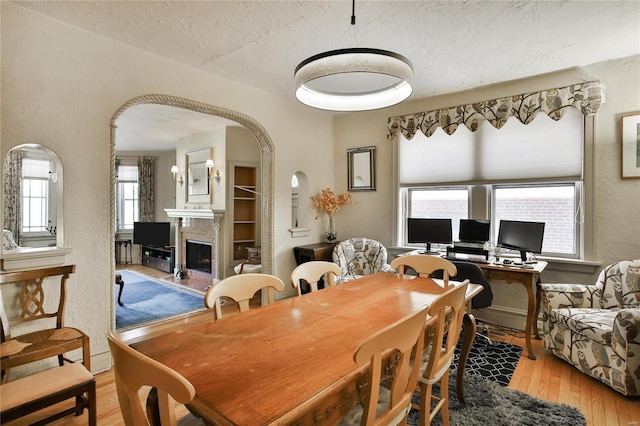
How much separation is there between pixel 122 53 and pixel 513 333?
4523mm

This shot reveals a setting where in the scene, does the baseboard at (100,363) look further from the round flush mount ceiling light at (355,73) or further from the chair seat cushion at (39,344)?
the round flush mount ceiling light at (355,73)

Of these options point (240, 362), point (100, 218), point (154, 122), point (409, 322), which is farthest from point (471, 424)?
point (154, 122)

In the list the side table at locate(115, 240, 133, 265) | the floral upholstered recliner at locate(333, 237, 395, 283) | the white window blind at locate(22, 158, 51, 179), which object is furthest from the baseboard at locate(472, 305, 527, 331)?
the white window blind at locate(22, 158, 51, 179)

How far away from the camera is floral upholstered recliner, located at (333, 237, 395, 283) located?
13.0 ft

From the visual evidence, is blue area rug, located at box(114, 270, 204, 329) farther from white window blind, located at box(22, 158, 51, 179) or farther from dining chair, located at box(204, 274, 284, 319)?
white window blind, located at box(22, 158, 51, 179)

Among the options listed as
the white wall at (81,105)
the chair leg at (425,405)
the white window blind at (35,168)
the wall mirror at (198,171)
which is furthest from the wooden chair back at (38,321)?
the white window blind at (35,168)

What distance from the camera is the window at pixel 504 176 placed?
3.28 meters

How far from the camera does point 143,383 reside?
0.88 m

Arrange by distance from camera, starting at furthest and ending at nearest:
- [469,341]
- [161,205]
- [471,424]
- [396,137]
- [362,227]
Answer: [161,205] < [362,227] < [396,137] < [469,341] < [471,424]

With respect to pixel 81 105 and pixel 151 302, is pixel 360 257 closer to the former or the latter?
pixel 151 302

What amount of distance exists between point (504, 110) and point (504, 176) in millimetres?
702

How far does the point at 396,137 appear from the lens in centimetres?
430

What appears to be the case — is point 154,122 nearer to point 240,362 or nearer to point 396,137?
point 396,137

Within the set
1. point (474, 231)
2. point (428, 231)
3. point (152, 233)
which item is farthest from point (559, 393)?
point (152, 233)
